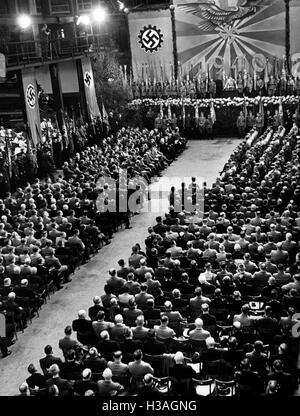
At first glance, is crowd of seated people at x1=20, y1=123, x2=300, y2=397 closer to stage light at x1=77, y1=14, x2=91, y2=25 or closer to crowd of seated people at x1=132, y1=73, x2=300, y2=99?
crowd of seated people at x1=132, y1=73, x2=300, y2=99

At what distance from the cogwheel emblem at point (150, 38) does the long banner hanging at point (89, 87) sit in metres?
4.07

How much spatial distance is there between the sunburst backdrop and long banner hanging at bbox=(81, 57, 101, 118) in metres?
5.43

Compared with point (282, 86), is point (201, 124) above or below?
below

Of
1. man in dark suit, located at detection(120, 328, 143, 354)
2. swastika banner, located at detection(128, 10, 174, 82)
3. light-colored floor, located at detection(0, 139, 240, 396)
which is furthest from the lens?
swastika banner, located at detection(128, 10, 174, 82)

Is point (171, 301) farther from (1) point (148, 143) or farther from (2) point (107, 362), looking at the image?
(1) point (148, 143)

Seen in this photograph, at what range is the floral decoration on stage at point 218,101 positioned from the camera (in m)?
29.3

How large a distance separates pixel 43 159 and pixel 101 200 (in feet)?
20.6

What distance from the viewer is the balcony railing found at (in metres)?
26.9

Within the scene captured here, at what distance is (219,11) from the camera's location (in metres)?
33.8

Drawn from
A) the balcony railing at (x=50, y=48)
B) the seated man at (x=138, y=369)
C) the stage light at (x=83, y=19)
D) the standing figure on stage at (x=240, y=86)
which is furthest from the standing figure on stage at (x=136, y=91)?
the seated man at (x=138, y=369)

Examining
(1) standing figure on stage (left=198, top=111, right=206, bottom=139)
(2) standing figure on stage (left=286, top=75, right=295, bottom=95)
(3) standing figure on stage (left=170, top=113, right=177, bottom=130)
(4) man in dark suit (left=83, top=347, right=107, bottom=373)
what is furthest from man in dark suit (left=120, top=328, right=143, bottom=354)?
(2) standing figure on stage (left=286, top=75, right=295, bottom=95)

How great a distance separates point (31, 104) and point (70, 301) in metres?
14.6

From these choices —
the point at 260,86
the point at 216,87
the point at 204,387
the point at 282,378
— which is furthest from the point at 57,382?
the point at 216,87

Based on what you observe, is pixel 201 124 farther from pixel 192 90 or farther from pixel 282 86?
pixel 282 86
